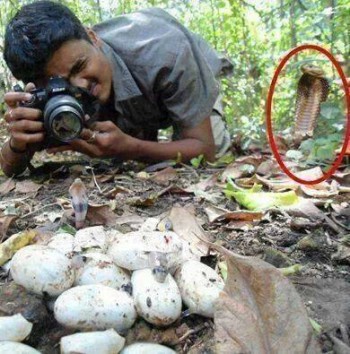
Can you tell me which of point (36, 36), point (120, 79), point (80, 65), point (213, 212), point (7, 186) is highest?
point (36, 36)

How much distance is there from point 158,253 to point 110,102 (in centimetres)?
148

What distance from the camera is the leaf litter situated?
0.81m

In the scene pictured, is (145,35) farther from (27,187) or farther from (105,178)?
(27,187)

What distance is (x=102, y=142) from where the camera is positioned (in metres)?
2.10

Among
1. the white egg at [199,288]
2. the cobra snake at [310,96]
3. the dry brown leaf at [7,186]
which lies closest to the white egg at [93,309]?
the white egg at [199,288]

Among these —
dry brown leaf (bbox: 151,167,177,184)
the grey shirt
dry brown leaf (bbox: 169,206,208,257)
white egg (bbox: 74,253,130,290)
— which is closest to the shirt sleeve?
the grey shirt

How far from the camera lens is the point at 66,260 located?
939 millimetres

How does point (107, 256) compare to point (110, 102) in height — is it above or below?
above

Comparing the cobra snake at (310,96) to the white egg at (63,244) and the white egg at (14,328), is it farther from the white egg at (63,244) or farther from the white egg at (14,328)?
the white egg at (14,328)

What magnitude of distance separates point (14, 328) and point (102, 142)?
4.34 feet

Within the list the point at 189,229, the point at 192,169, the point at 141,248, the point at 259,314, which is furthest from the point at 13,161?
the point at 259,314

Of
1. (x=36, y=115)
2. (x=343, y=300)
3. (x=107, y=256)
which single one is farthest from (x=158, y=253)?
(x=36, y=115)

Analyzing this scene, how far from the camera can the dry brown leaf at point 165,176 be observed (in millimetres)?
1917

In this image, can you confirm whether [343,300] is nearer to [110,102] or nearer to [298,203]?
[298,203]
